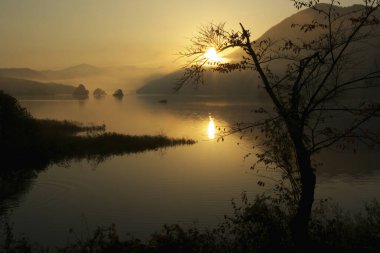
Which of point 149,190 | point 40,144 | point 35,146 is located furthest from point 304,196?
point 40,144

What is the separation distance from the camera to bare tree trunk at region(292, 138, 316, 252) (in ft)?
47.0

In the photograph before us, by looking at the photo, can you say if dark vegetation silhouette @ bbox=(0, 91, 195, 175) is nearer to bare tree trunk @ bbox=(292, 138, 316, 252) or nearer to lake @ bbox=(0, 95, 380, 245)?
lake @ bbox=(0, 95, 380, 245)

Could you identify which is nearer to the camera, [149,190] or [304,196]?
[304,196]

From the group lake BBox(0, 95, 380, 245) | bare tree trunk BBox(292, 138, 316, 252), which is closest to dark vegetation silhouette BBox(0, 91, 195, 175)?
lake BBox(0, 95, 380, 245)

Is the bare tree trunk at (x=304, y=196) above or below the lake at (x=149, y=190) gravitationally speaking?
above

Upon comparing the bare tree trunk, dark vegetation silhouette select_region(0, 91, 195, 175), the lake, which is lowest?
the lake

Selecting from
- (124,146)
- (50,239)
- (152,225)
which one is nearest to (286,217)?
(152,225)

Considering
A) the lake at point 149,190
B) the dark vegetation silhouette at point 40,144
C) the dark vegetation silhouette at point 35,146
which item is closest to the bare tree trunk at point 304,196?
the lake at point 149,190

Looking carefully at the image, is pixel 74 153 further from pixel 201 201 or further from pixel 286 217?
pixel 286 217

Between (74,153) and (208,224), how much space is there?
30331 millimetres

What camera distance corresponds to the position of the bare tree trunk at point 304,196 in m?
14.3

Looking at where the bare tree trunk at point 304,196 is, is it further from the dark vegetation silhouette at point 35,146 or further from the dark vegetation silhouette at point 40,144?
the dark vegetation silhouette at point 40,144

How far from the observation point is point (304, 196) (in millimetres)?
14398

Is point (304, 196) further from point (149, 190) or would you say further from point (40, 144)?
point (40, 144)
